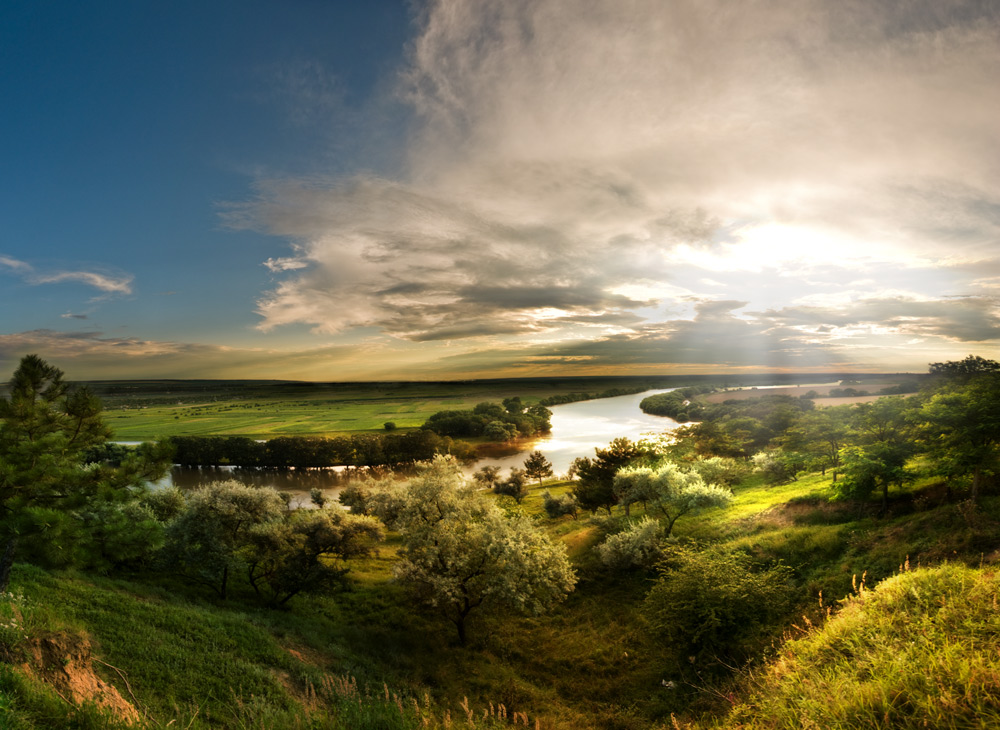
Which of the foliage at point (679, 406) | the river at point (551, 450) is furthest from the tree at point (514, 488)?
the foliage at point (679, 406)

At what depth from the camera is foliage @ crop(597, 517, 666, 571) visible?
23.7 meters

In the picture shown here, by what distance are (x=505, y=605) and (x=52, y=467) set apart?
18.4 metres

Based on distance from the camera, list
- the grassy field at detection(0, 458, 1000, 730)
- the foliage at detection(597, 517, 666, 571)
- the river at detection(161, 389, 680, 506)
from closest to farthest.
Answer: the grassy field at detection(0, 458, 1000, 730) → the foliage at detection(597, 517, 666, 571) → the river at detection(161, 389, 680, 506)

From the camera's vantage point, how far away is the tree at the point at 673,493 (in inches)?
1056

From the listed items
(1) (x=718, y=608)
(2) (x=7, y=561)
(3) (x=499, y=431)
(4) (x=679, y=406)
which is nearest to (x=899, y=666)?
(1) (x=718, y=608)

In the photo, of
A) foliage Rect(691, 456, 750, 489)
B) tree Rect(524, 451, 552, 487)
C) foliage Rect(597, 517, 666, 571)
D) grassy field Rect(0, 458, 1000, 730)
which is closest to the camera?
grassy field Rect(0, 458, 1000, 730)

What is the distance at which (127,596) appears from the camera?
14.8 m

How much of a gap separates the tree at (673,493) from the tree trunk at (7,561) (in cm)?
3105

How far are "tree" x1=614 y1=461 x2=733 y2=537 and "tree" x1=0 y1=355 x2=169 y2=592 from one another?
28.5m

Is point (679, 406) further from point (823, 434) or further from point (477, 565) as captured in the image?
point (477, 565)

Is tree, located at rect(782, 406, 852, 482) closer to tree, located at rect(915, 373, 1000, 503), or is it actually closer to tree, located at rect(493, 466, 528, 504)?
tree, located at rect(915, 373, 1000, 503)

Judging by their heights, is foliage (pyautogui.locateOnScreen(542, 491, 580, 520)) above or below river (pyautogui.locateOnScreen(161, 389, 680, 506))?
above

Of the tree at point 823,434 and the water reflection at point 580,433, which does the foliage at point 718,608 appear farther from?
the water reflection at point 580,433

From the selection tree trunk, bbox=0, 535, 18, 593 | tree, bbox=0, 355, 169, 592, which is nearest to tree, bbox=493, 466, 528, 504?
tree, bbox=0, 355, 169, 592
